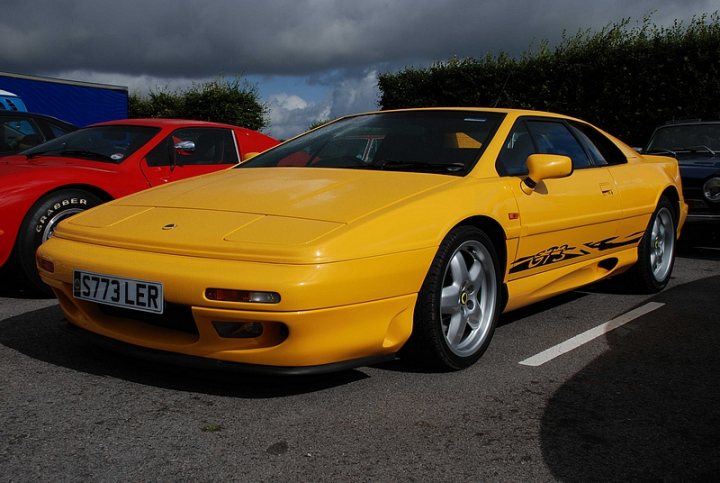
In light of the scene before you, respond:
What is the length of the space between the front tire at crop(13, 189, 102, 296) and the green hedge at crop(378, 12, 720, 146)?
315 inches

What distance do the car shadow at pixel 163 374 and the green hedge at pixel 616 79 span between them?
8997mm

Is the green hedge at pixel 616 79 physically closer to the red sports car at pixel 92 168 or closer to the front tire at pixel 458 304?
the red sports car at pixel 92 168

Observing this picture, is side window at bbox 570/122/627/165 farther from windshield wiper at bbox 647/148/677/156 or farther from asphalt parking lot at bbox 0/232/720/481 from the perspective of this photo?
windshield wiper at bbox 647/148/677/156

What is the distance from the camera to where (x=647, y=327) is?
4.18m

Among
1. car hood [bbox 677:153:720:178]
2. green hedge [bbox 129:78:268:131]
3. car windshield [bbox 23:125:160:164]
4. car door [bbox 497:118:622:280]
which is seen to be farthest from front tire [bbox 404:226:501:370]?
green hedge [bbox 129:78:268:131]

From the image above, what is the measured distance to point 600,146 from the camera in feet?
16.0

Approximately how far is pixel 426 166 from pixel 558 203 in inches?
32.0

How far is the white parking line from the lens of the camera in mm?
3479

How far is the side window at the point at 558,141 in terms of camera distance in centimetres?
423

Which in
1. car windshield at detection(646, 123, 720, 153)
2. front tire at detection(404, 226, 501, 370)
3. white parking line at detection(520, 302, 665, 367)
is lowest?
white parking line at detection(520, 302, 665, 367)

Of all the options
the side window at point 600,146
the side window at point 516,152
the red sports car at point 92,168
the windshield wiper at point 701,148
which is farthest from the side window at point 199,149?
the windshield wiper at point 701,148

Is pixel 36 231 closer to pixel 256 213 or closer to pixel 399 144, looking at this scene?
pixel 256 213

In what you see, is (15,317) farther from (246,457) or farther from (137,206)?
(246,457)

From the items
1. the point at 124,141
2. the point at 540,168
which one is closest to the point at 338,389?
the point at 540,168
